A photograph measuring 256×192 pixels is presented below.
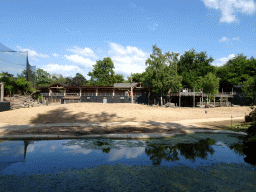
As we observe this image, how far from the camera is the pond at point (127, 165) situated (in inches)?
176

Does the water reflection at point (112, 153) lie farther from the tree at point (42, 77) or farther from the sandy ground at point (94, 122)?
the tree at point (42, 77)

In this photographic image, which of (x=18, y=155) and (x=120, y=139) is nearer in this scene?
(x=18, y=155)

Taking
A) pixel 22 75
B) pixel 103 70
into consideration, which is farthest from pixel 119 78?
pixel 22 75

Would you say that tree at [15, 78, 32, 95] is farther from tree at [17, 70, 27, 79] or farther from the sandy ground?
the sandy ground

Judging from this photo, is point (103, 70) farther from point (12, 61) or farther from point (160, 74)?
point (12, 61)

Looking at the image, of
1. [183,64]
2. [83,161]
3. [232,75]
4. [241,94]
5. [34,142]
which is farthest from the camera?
[183,64]

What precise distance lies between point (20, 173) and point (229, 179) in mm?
5825

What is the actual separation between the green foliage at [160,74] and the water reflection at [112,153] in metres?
25.9

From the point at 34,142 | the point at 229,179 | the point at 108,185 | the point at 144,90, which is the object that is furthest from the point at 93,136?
the point at 144,90

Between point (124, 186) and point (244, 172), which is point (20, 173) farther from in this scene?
point (244, 172)

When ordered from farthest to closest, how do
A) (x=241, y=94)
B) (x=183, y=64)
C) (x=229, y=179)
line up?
1. (x=183, y=64)
2. (x=241, y=94)
3. (x=229, y=179)

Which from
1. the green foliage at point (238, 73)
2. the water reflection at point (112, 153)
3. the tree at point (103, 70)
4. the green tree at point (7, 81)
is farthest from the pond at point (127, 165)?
the tree at point (103, 70)

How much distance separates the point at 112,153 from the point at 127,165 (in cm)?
137

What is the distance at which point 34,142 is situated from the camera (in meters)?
8.68
